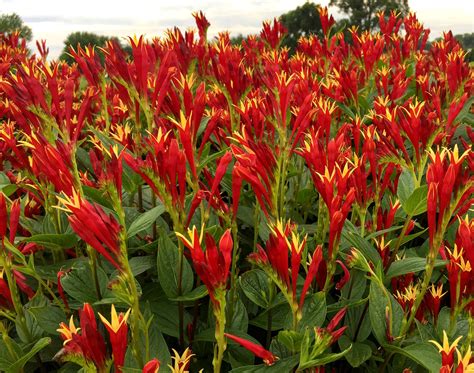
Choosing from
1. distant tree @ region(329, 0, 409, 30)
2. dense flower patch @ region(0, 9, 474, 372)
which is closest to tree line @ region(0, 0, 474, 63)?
distant tree @ region(329, 0, 409, 30)

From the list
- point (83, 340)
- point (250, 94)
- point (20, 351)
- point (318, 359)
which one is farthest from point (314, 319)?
point (250, 94)

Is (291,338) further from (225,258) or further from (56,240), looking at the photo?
(56,240)

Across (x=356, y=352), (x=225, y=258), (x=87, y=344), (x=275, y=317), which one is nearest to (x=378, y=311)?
(x=356, y=352)

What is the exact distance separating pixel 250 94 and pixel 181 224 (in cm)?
169

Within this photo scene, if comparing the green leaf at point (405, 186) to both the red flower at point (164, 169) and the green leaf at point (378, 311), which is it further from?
the red flower at point (164, 169)

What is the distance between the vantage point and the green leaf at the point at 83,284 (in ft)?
5.94

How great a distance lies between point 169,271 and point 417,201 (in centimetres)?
95

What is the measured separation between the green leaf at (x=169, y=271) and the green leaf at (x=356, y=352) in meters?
0.59

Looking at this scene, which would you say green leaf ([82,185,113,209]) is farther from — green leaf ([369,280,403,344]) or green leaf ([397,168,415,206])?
green leaf ([397,168,415,206])

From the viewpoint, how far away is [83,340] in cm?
126

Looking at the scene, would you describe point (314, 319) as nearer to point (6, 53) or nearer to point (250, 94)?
point (250, 94)

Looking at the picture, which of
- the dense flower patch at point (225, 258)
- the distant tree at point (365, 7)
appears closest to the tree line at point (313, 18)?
the distant tree at point (365, 7)

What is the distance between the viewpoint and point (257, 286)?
6.22 ft

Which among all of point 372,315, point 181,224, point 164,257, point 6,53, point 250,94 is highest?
point 6,53
